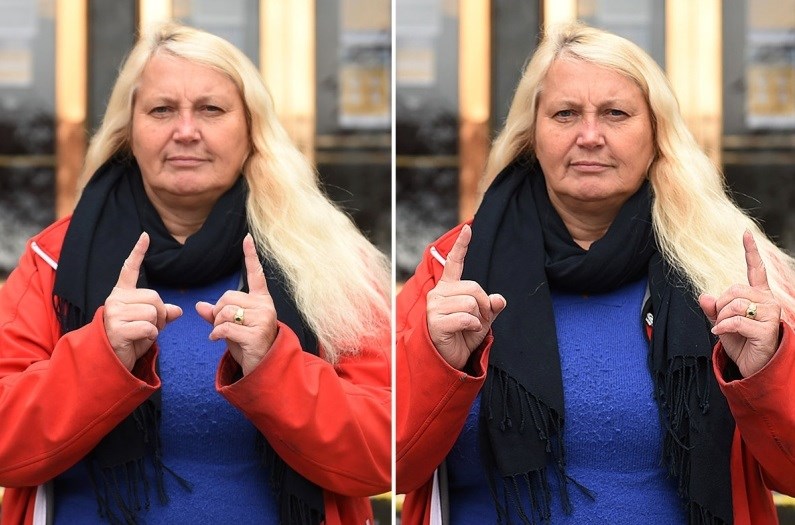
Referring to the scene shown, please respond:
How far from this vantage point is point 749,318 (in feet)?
4.79

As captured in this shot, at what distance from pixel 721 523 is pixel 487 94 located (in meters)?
0.79

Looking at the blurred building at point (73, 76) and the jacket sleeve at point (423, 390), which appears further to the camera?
the blurred building at point (73, 76)

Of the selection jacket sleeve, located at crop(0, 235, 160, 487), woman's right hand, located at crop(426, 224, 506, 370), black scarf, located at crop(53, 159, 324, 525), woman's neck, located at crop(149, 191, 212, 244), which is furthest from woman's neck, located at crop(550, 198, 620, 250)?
jacket sleeve, located at crop(0, 235, 160, 487)

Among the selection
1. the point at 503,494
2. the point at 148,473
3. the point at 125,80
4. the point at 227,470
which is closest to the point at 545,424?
the point at 503,494

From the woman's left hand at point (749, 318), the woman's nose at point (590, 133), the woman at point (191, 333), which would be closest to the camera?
the woman's left hand at point (749, 318)

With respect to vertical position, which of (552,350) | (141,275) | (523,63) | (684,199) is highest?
(523,63)

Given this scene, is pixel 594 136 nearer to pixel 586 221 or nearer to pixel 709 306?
pixel 586 221

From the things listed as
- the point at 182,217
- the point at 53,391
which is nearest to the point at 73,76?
the point at 182,217

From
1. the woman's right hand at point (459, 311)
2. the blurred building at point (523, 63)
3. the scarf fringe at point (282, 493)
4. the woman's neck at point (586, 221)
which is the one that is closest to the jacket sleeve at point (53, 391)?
the scarf fringe at point (282, 493)

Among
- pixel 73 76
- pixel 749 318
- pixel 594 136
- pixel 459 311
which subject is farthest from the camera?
pixel 73 76

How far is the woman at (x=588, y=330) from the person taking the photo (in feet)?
5.23

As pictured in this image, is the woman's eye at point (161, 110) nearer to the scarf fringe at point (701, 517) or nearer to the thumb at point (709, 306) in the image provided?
the thumb at point (709, 306)

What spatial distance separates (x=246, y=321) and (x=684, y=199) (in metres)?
0.72

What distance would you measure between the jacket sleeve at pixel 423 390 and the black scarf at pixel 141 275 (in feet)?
0.50
